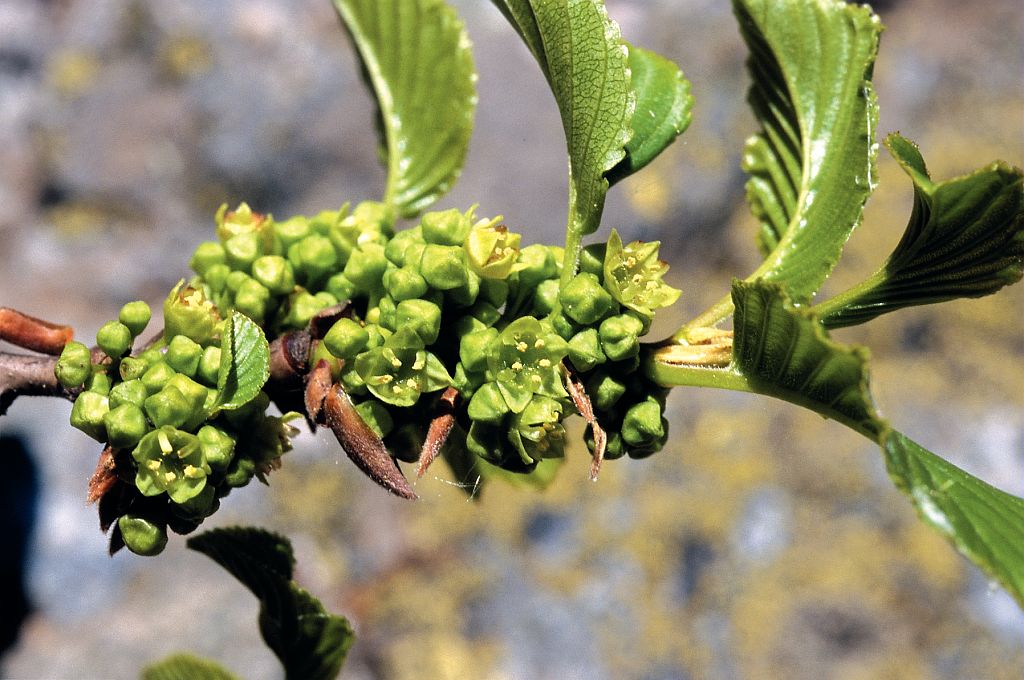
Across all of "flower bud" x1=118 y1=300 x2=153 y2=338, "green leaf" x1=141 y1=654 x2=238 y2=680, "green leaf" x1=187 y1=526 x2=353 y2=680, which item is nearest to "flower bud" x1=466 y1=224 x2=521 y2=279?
"flower bud" x1=118 y1=300 x2=153 y2=338

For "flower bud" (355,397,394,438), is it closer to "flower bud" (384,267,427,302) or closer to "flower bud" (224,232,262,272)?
"flower bud" (384,267,427,302)

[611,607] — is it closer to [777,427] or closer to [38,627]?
[777,427]

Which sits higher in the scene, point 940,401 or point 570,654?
point 940,401

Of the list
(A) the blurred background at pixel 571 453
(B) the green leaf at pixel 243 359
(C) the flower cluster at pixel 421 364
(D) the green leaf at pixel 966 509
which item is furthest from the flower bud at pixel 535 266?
(A) the blurred background at pixel 571 453

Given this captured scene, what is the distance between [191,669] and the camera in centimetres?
117

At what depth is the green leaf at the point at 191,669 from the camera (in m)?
1.16

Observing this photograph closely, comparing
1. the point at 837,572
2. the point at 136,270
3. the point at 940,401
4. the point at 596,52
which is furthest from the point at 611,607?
the point at 596,52

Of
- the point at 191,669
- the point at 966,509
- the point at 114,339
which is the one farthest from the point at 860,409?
the point at 191,669

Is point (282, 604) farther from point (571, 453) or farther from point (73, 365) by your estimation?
point (571, 453)

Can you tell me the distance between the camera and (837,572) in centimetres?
A: 299

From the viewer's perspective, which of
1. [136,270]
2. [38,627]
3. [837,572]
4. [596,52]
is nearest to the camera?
[596,52]

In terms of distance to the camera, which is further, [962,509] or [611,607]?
[611,607]

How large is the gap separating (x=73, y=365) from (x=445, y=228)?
1.15ft

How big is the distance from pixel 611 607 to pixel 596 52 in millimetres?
2630
